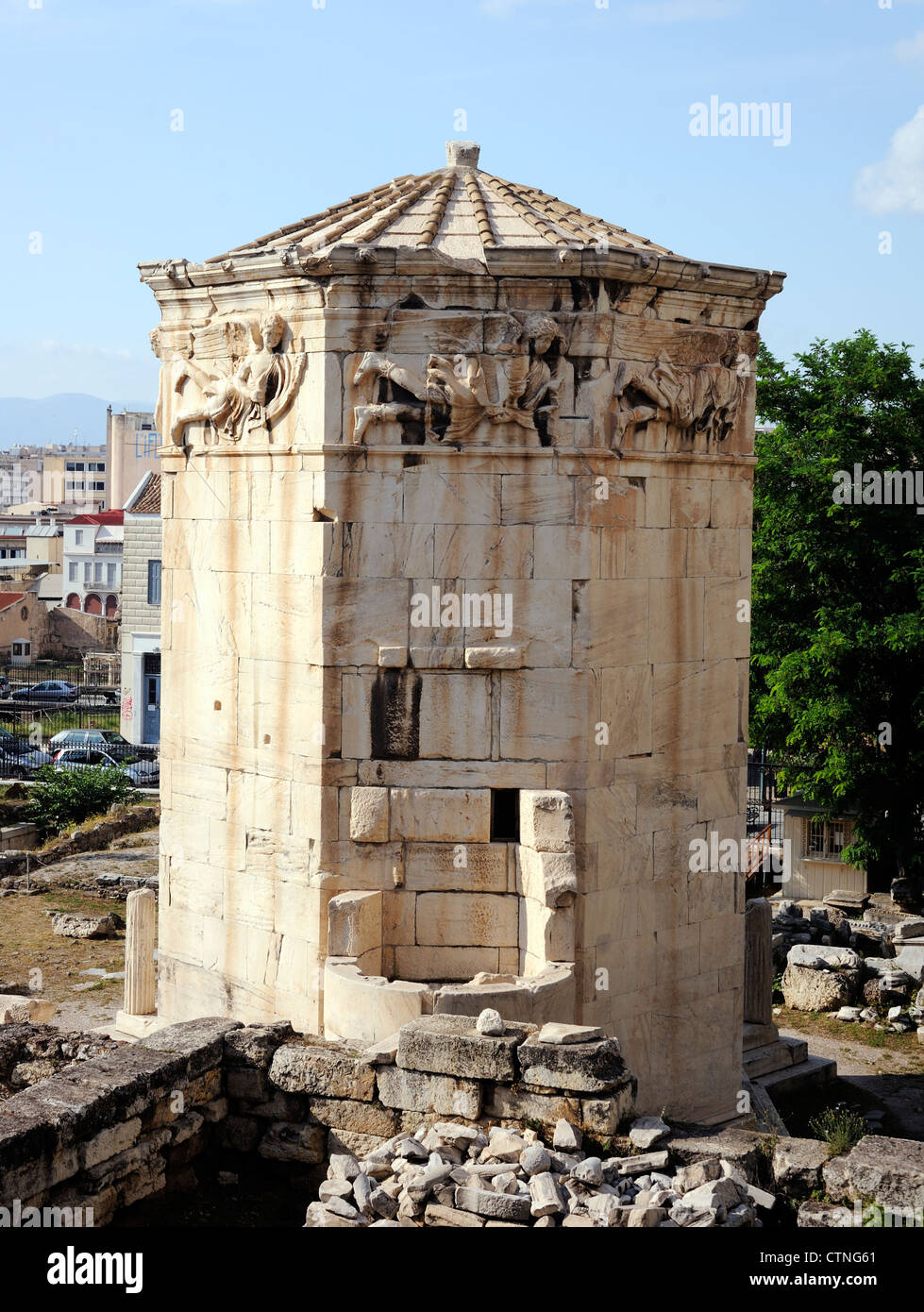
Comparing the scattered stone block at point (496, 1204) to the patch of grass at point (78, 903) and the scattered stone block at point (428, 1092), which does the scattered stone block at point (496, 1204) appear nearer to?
the scattered stone block at point (428, 1092)

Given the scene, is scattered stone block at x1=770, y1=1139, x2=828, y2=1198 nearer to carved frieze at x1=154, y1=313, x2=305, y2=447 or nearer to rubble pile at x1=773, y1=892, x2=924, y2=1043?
carved frieze at x1=154, y1=313, x2=305, y2=447

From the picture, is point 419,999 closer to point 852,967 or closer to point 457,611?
point 457,611

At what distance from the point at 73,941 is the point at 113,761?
19.1 metres

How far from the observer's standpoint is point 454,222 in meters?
12.2

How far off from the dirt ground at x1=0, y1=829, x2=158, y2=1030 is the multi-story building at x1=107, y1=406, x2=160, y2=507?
53033 millimetres

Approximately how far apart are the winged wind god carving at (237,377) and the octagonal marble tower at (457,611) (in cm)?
3

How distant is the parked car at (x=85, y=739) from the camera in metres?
42.6

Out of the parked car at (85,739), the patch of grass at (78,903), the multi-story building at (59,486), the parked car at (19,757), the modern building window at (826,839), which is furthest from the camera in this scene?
the multi-story building at (59,486)

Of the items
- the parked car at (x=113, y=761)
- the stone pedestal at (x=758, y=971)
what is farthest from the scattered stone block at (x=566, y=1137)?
the parked car at (x=113, y=761)

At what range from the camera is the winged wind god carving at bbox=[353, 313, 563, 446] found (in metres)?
11.4

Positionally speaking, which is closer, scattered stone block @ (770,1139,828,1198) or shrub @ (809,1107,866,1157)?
scattered stone block @ (770,1139,828,1198)

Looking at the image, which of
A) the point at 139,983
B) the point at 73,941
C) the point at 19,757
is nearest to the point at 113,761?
the point at 19,757

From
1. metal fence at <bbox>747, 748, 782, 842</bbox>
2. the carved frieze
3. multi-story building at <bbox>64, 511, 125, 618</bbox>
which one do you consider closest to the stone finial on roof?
the carved frieze
